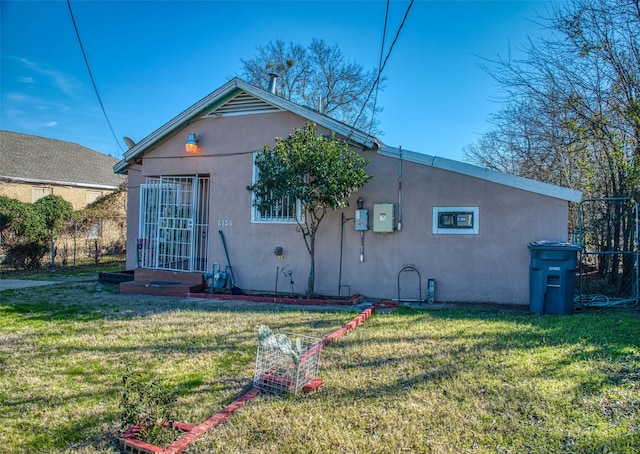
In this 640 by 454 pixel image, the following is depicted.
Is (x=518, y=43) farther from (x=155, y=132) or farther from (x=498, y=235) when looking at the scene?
(x=155, y=132)

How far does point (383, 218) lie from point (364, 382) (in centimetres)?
451

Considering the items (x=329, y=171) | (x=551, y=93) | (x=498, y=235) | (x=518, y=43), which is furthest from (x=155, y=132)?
(x=551, y=93)

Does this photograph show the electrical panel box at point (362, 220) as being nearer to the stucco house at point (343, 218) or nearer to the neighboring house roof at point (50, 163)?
the stucco house at point (343, 218)

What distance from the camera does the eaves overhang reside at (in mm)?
8008

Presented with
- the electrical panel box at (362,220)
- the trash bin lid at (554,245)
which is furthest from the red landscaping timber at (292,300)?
the trash bin lid at (554,245)

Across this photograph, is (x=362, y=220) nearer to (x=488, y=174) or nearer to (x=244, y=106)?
(x=488, y=174)

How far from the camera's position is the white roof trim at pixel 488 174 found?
670cm

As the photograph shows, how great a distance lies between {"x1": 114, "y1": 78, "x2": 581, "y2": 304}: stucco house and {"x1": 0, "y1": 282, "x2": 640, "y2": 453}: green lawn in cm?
144

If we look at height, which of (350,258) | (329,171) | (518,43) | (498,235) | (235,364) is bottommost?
(235,364)

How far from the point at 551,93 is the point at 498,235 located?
4.26m

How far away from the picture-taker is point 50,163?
19.1 meters

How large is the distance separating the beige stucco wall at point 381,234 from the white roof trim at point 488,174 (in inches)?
4.6

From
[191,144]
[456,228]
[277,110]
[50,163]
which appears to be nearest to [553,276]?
[456,228]

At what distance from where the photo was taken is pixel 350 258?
26.9 ft
